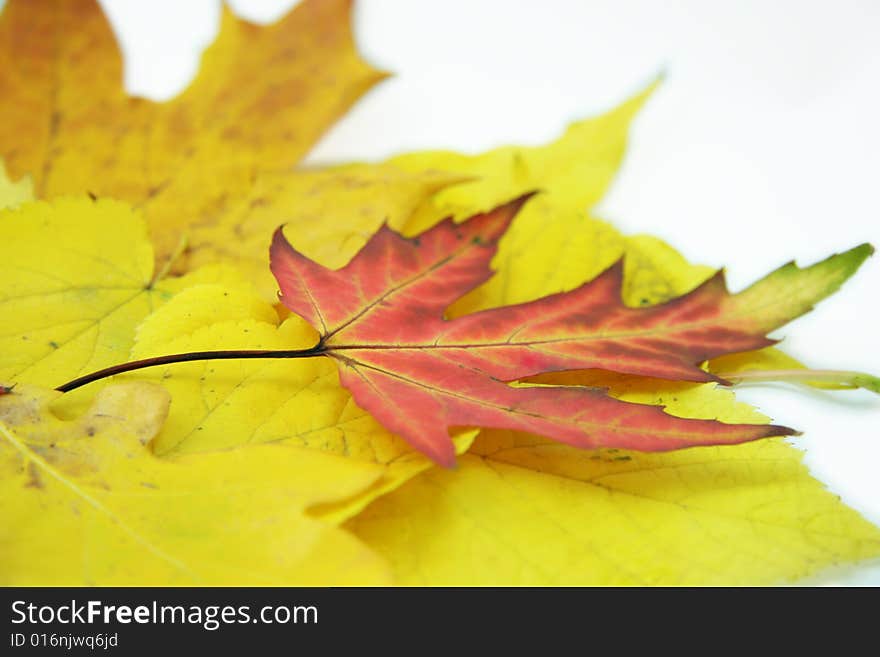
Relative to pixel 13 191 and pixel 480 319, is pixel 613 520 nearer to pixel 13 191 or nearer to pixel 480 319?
pixel 480 319

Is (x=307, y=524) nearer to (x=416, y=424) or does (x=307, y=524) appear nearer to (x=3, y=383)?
(x=416, y=424)

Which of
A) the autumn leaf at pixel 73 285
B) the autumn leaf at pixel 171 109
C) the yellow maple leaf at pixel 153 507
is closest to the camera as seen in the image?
the yellow maple leaf at pixel 153 507

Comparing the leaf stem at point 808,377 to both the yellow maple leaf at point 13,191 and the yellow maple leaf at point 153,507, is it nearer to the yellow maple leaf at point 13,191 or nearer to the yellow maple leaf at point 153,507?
the yellow maple leaf at point 153,507

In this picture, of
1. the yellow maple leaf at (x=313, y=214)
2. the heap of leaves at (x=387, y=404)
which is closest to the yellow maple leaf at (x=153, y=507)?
the heap of leaves at (x=387, y=404)

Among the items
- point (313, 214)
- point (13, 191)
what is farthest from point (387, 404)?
point (13, 191)

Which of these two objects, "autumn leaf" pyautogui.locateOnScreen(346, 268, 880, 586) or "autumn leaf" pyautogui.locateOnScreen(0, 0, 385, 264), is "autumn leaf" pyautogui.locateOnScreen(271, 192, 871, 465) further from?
"autumn leaf" pyautogui.locateOnScreen(0, 0, 385, 264)

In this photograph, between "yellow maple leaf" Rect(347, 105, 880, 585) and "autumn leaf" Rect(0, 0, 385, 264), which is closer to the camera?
"yellow maple leaf" Rect(347, 105, 880, 585)

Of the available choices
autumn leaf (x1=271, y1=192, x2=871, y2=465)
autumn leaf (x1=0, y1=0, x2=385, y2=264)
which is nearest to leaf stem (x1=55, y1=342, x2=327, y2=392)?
autumn leaf (x1=271, y1=192, x2=871, y2=465)

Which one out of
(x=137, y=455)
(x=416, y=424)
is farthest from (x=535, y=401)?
(x=137, y=455)
